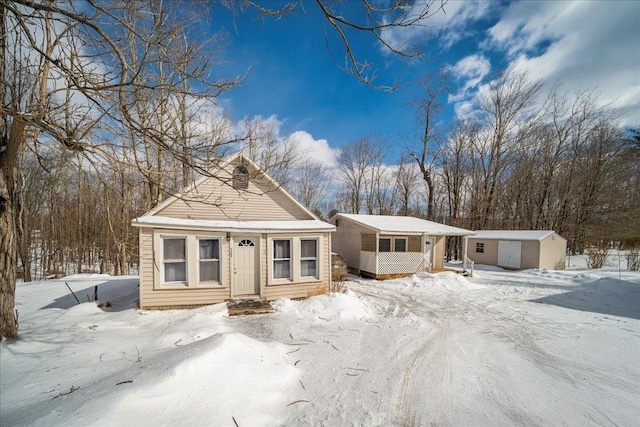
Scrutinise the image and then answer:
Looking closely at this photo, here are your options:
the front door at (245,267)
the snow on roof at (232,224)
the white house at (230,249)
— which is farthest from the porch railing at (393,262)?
the front door at (245,267)

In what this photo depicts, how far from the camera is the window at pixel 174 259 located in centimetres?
754

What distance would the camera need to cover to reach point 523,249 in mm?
17109

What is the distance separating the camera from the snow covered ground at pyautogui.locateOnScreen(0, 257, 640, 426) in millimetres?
3189

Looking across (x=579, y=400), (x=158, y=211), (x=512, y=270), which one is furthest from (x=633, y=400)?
(x=512, y=270)

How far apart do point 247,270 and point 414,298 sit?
653cm

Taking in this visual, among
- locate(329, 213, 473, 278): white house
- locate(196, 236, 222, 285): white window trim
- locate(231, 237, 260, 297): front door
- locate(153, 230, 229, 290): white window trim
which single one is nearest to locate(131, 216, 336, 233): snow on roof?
locate(153, 230, 229, 290): white window trim

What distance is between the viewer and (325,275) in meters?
9.17

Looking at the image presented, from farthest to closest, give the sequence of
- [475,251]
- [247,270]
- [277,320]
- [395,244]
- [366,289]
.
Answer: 1. [475,251]
2. [395,244]
3. [366,289]
4. [247,270]
5. [277,320]

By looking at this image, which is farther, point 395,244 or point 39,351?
point 395,244

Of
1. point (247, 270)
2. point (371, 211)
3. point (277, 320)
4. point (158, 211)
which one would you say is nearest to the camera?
point (277, 320)

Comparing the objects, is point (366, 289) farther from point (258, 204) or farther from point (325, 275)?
point (258, 204)

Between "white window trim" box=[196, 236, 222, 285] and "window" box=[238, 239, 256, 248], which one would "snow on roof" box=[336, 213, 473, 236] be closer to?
"window" box=[238, 239, 256, 248]

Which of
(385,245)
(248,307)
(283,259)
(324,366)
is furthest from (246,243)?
(385,245)

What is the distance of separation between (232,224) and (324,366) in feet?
17.5
